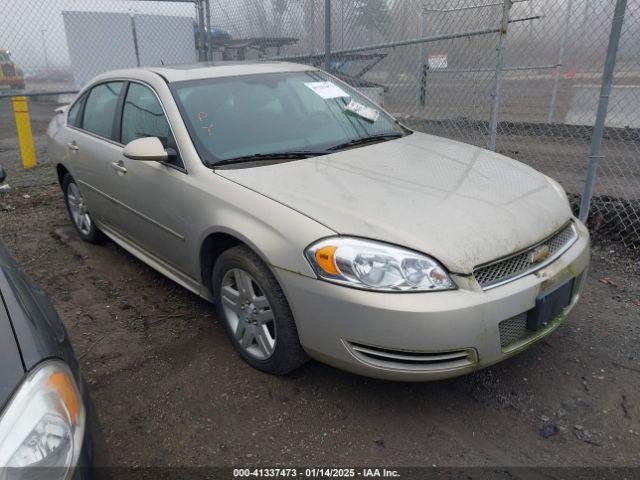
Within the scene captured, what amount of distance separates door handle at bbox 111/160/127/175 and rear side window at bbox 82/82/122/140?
30 cm

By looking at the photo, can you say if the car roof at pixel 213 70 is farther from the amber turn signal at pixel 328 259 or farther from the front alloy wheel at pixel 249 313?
the amber turn signal at pixel 328 259

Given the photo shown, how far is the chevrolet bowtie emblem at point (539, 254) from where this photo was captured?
2.43 m

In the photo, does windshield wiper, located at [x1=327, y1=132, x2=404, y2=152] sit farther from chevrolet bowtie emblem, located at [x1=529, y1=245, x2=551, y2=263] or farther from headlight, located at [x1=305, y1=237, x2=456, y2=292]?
chevrolet bowtie emblem, located at [x1=529, y1=245, x2=551, y2=263]

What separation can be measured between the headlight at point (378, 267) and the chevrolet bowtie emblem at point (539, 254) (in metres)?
0.51

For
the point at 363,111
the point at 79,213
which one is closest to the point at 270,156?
the point at 363,111

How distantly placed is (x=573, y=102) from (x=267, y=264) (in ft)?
26.8

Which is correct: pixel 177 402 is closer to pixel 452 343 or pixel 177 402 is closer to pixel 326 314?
pixel 326 314

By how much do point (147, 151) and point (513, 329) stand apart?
2184 mm

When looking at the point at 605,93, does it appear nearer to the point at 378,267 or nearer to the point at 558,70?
the point at 378,267

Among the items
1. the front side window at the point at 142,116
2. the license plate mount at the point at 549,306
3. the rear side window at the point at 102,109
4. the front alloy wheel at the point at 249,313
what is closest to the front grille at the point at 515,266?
the license plate mount at the point at 549,306

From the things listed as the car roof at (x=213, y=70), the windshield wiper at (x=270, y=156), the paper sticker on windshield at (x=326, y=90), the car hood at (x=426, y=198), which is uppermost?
the car roof at (x=213, y=70)

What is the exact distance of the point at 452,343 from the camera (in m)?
2.18

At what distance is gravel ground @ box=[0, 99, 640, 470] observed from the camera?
7.49ft

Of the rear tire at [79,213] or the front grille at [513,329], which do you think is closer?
the front grille at [513,329]
